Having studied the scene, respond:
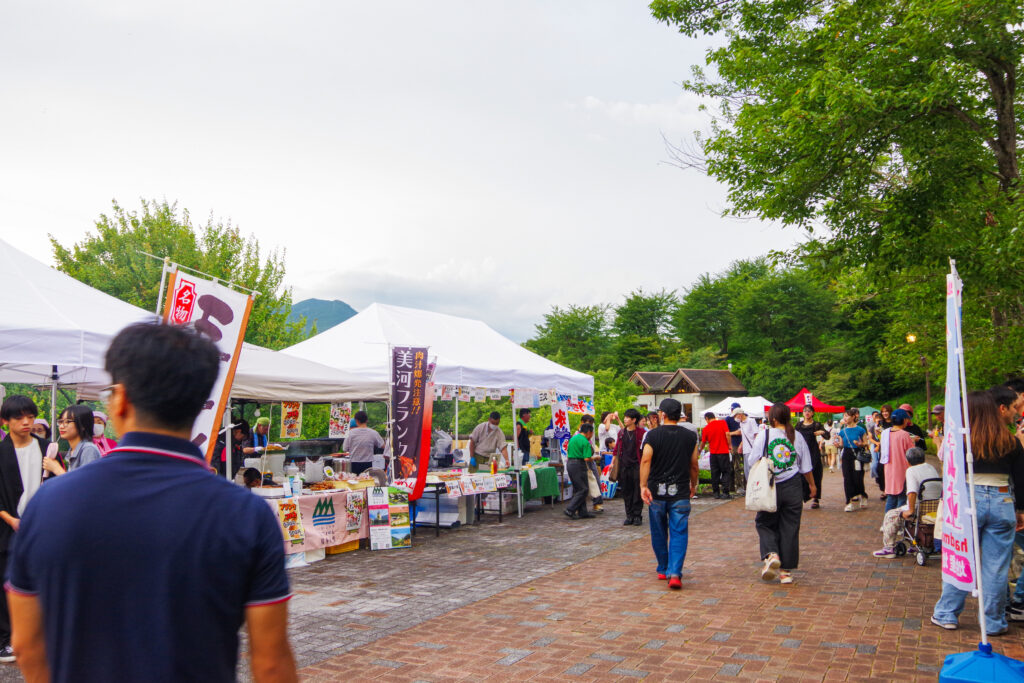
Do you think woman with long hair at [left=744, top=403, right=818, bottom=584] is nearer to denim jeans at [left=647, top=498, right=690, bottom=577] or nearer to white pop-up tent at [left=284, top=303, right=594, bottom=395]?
denim jeans at [left=647, top=498, right=690, bottom=577]

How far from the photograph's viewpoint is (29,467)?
4.98 meters

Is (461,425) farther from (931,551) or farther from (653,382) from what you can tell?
(931,551)

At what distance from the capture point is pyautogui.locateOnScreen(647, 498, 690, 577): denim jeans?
716cm

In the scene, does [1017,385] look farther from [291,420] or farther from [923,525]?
[291,420]

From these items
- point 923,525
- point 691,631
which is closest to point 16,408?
point 691,631

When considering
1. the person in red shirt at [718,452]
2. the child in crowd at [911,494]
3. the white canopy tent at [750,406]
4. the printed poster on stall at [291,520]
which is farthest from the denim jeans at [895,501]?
the white canopy tent at [750,406]

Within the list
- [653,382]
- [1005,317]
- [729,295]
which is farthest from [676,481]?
[729,295]

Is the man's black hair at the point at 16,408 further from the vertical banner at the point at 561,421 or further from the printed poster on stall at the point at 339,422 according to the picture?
the printed poster on stall at the point at 339,422

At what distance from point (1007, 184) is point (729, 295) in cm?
5819

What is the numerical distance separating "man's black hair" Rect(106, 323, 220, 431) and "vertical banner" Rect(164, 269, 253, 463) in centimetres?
409

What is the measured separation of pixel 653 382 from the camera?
58406 millimetres

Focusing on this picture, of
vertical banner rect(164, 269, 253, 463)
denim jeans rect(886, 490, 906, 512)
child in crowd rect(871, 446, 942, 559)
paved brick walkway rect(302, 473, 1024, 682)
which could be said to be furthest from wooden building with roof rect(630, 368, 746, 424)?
vertical banner rect(164, 269, 253, 463)

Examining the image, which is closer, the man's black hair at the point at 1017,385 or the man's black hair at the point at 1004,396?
the man's black hair at the point at 1004,396

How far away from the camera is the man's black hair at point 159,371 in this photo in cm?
163
